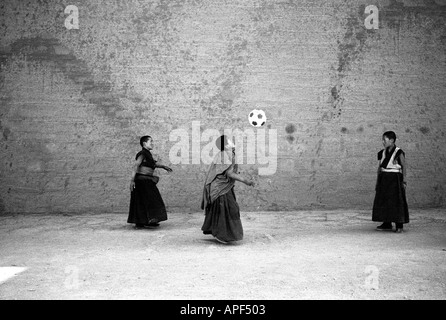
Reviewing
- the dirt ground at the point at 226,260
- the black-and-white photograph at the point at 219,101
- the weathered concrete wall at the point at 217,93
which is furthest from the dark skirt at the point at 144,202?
the weathered concrete wall at the point at 217,93

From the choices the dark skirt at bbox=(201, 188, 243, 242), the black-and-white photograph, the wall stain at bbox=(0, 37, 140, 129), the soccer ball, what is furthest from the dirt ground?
the wall stain at bbox=(0, 37, 140, 129)

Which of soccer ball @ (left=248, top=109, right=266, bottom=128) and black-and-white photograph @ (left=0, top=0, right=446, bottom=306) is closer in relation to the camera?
black-and-white photograph @ (left=0, top=0, right=446, bottom=306)

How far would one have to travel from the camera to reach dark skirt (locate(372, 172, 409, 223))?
24.0 ft

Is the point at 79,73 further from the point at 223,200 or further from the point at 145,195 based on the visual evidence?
the point at 223,200

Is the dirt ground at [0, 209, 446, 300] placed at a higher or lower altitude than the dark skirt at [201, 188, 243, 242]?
lower

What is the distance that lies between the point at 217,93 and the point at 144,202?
2.99 m

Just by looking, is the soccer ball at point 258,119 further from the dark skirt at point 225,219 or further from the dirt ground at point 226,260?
the dark skirt at point 225,219

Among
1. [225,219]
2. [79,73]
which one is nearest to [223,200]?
[225,219]

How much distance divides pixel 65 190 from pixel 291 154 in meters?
4.45

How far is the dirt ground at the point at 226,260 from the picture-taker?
14.4ft

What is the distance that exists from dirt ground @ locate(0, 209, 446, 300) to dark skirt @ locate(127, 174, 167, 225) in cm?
21

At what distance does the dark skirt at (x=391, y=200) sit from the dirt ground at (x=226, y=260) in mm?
247

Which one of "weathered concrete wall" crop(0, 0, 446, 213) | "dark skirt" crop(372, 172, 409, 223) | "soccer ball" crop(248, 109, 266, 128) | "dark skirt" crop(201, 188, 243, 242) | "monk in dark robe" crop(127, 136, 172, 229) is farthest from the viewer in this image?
"soccer ball" crop(248, 109, 266, 128)

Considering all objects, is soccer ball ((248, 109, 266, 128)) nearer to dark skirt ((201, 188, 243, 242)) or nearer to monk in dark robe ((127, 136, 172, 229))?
monk in dark robe ((127, 136, 172, 229))
